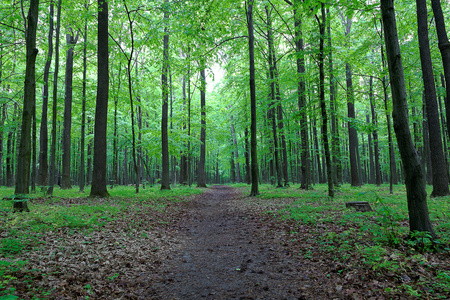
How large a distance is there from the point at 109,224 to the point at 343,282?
5793mm

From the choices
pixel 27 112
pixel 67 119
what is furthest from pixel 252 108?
pixel 67 119

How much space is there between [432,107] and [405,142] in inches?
291

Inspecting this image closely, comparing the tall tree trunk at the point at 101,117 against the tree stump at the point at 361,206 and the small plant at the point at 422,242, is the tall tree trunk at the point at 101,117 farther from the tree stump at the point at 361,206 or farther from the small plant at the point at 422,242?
the small plant at the point at 422,242

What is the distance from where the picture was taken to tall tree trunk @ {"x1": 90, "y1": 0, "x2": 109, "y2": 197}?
10.8m

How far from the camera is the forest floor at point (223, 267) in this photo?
10.4 feet

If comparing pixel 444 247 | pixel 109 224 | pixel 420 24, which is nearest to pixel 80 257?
pixel 109 224

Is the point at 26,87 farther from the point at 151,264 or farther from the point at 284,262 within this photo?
the point at 284,262

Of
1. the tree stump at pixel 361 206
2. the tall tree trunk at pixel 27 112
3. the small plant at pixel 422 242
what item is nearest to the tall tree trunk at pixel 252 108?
the tree stump at pixel 361 206

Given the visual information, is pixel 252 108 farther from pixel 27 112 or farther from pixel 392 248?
pixel 392 248

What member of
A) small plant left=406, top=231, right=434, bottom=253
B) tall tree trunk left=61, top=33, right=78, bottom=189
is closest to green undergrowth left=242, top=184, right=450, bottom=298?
small plant left=406, top=231, right=434, bottom=253

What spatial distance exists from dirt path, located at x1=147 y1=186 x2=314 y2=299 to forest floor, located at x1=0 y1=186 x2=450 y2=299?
0.06 feet

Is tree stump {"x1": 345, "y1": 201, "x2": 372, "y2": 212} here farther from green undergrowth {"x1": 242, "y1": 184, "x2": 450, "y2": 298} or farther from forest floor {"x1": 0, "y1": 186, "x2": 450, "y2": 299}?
forest floor {"x1": 0, "y1": 186, "x2": 450, "y2": 299}

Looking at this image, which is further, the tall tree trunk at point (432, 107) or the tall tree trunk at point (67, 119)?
the tall tree trunk at point (67, 119)

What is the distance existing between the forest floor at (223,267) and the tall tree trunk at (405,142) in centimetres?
67
